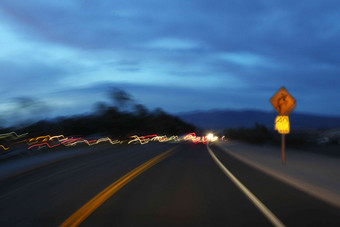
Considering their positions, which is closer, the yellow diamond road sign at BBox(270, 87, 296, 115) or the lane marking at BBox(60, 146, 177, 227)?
the lane marking at BBox(60, 146, 177, 227)

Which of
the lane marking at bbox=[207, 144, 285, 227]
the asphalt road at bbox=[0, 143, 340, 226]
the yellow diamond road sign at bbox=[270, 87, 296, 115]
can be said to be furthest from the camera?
the yellow diamond road sign at bbox=[270, 87, 296, 115]

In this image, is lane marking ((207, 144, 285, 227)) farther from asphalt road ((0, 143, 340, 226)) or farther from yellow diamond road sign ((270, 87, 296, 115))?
yellow diamond road sign ((270, 87, 296, 115))

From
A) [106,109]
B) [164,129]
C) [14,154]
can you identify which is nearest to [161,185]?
[14,154]

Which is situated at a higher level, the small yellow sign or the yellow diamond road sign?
the yellow diamond road sign

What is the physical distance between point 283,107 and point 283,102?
0.72 feet

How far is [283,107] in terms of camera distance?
19.4m

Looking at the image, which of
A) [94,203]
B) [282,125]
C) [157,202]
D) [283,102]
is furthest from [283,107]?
[94,203]

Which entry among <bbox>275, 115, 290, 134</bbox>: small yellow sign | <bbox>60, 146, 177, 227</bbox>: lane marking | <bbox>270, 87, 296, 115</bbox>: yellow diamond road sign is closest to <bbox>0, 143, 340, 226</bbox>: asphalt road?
<bbox>60, 146, 177, 227</bbox>: lane marking

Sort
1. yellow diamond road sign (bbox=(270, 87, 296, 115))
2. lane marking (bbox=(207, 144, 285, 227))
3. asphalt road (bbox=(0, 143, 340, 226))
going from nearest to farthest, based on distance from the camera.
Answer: lane marking (bbox=(207, 144, 285, 227))
asphalt road (bbox=(0, 143, 340, 226))
yellow diamond road sign (bbox=(270, 87, 296, 115))

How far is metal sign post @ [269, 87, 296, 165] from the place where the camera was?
19.3 metres

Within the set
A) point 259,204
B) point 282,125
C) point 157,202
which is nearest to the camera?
point 259,204

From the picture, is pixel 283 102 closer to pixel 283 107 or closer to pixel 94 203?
pixel 283 107

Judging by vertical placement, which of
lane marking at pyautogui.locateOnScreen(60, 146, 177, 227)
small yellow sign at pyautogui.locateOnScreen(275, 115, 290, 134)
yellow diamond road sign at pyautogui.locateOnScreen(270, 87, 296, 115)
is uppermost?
yellow diamond road sign at pyautogui.locateOnScreen(270, 87, 296, 115)

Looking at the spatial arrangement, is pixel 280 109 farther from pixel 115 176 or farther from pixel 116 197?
pixel 116 197
